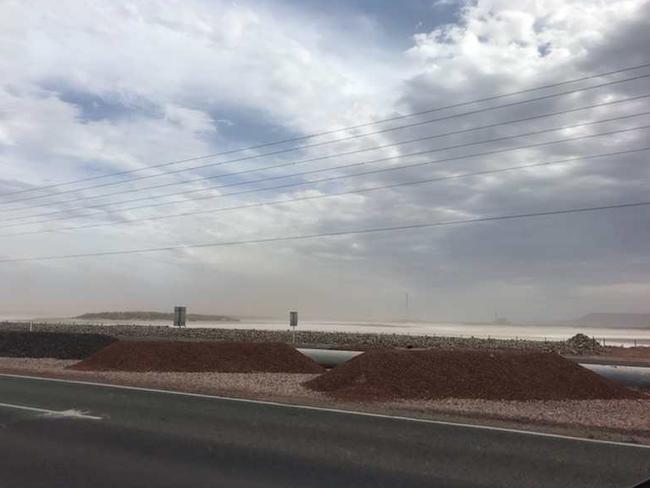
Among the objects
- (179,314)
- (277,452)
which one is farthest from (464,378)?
(179,314)

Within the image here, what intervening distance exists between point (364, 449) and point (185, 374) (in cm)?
1186

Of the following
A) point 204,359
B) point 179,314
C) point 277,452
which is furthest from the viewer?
point 179,314

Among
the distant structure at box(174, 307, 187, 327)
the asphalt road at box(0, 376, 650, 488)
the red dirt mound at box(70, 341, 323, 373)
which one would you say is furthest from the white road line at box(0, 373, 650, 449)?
the distant structure at box(174, 307, 187, 327)

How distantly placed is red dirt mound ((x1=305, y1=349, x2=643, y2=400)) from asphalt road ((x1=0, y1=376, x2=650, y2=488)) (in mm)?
3515

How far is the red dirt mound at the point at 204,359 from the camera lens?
20.5 meters

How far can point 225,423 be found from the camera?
10.7 meters

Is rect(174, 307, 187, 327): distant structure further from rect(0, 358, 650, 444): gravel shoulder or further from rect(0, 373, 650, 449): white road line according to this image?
rect(0, 373, 650, 449): white road line

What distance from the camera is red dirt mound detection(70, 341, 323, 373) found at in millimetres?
20516

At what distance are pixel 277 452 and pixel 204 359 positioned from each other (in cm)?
→ 1293

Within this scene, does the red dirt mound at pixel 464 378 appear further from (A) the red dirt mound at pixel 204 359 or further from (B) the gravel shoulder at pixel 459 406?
(A) the red dirt mound at pixel 204 359

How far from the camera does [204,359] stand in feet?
68.6

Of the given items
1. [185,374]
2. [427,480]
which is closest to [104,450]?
[427,480]

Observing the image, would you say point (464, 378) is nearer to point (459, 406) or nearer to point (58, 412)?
point (459, 406)

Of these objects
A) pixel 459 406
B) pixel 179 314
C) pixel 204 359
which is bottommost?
pixel 459 406
